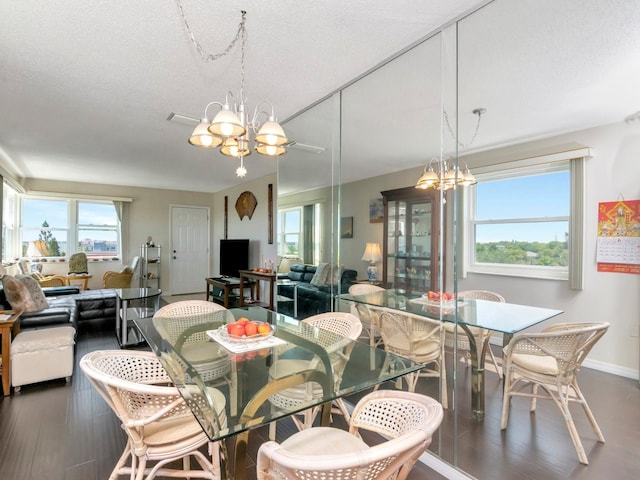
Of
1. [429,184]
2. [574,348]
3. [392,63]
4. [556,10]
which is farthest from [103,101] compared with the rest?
[574,348]

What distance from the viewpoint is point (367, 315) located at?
254cm

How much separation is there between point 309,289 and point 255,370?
2086 millimetres

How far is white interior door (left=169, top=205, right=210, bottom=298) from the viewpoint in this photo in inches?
303

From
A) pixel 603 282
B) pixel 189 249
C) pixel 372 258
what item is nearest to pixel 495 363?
pixel 603 282

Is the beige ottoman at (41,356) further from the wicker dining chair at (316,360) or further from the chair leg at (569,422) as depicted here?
the chair leg at (569,422)

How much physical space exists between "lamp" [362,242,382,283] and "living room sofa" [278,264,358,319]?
16 centimetres

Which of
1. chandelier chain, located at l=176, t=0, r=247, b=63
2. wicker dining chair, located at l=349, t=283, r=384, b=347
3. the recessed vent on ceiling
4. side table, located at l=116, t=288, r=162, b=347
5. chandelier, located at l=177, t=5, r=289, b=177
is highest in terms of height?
chandelier chain, located at l=176, t=0, r=247, b=63

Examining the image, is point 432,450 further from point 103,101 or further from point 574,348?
point 103,101

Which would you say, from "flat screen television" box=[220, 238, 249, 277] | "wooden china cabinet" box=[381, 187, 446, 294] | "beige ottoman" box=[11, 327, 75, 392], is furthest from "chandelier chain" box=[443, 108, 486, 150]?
"flat screen television" box=[220, 238, 249, 277]

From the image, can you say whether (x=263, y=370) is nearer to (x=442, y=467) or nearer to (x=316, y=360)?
(x=316, y=360)

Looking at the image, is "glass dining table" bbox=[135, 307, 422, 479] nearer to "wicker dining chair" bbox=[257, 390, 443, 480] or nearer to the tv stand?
"wicker dining chair" bbox=[257, 390, 443, 480]

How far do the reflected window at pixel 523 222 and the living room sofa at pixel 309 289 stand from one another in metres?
1.10

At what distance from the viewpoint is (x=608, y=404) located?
1.66 metres

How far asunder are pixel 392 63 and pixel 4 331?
3.67m
